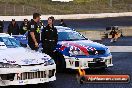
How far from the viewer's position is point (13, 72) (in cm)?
866

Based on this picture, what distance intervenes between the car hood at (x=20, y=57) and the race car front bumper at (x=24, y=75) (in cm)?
16

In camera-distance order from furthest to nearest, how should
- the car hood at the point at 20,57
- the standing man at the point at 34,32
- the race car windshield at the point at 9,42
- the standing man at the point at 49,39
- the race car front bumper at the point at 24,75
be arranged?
the standing man at the point at 49,39, the standing man at the point at 34,32, the race car windshield at the point at 9,42, the car hood at the point at 20,57, the race car front bumper at the point at 24,75

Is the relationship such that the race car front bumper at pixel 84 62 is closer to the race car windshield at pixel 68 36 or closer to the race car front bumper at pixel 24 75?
the race car windshield at pixel 68 36

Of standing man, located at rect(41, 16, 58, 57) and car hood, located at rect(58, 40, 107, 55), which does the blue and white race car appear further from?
standing man, located at rect(41, 16, 58, 57)

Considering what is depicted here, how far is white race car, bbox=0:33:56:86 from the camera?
8695 mm

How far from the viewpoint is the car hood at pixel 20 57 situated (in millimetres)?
8852

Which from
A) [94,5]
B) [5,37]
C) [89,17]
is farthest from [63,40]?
[94,5]

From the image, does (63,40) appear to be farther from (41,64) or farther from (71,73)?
(41,64)

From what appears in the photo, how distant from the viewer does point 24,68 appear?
876 centimetres

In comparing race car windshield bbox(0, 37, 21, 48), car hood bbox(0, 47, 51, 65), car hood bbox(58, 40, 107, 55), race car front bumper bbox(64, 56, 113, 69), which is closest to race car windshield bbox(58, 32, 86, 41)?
car hood bbox(58, 40, 107, 55)

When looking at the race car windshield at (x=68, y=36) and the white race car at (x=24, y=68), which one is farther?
the race car windshield at (x=68, y=36)

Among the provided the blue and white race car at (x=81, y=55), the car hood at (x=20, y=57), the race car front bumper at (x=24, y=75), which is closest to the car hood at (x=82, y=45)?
the blue and white race car at (x=81, y=55)

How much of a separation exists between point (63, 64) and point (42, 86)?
1.87m

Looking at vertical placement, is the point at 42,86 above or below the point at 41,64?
below
